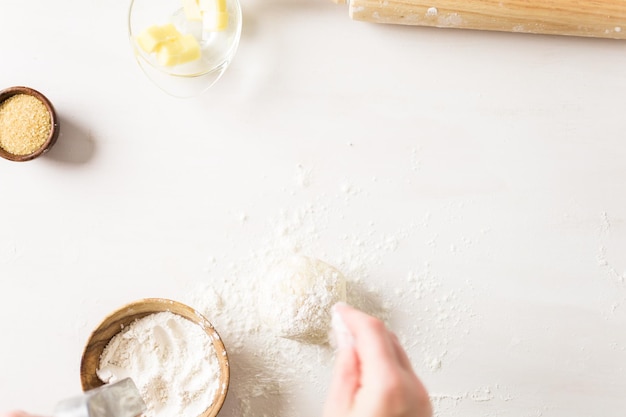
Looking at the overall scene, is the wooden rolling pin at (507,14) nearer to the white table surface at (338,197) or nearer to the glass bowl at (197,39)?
the white table surface at (338,197)

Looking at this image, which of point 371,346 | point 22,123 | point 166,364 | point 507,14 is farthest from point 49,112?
point 507,14

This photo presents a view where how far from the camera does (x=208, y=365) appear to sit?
1301 millimetres

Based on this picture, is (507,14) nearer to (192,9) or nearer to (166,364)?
(192,9)

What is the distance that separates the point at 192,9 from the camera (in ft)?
4.38

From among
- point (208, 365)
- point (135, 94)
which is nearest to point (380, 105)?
point (135, 94)

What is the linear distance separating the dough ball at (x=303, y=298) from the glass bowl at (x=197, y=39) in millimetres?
403

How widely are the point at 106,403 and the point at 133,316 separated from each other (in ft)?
0.72

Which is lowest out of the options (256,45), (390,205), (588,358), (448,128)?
(588,358)

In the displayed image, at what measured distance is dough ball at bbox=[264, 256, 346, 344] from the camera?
1245mm

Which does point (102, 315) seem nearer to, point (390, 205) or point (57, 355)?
point (57, 355)

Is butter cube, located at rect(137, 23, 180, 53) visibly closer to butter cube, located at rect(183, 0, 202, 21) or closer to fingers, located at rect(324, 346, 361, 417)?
butter cube, located at rect(183, 0, 202, 21)

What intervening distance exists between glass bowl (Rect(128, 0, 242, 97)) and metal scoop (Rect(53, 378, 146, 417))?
0.57m

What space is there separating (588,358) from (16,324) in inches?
43.8

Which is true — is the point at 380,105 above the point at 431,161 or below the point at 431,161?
above
